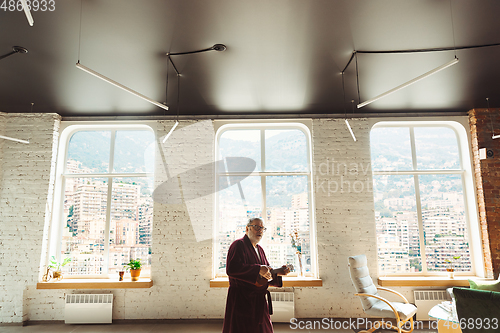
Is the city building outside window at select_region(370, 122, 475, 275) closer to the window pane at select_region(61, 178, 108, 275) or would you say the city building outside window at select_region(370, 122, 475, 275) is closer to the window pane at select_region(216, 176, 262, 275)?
the window pane at select_region(216, 176, 262, 275)

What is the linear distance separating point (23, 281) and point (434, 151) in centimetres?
789

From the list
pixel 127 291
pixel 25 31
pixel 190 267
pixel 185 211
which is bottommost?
pixel 127 291

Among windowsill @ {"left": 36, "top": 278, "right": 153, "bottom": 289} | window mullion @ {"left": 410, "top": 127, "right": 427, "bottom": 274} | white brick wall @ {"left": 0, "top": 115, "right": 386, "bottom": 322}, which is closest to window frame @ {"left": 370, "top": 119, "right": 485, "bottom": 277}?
window mullion @ {"left": 410, "top": 127, "right": 427, "bottom": 274}

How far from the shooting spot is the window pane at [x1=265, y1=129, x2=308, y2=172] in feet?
19.3

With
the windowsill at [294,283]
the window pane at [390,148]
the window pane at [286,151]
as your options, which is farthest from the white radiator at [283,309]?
the window pane at [390,148]

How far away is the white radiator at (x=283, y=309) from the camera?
5.04 metres

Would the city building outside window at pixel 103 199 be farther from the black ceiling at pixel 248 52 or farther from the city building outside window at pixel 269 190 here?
the city building outside window at pixel 269 190

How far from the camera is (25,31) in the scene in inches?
115

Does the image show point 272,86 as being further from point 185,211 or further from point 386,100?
point 185,211

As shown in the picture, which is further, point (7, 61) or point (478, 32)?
point (7, 61)

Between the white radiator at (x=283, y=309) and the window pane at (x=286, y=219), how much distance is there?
1.93 ft

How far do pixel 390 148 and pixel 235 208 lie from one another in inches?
130

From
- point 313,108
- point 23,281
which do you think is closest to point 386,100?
point 313,108

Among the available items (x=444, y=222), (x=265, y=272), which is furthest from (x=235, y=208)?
(x=444, y=222)
